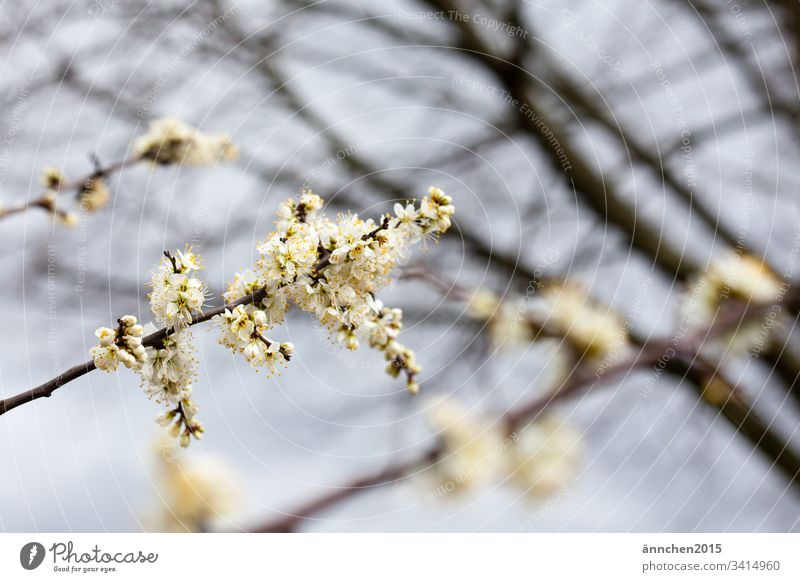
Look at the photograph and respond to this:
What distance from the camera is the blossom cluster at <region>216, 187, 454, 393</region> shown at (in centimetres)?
119

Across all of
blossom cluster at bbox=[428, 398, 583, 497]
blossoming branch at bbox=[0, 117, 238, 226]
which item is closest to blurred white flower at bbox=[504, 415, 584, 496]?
blossom cluster at bbox=[428, 398, 583, 497]

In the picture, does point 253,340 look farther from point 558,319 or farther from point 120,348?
point 558,319

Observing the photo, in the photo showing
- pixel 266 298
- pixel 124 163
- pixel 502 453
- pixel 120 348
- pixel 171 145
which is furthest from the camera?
pixel 502 453

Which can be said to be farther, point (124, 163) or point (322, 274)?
point (124, 163)

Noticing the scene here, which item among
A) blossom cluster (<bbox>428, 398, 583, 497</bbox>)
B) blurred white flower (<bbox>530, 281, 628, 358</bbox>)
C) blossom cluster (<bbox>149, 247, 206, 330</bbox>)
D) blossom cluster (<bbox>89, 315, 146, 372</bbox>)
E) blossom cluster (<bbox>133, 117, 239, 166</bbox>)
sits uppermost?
blurred white flower (<bbox>530, 281, 628, 358</bbox>)

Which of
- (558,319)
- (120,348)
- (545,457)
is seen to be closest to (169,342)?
(120,348)

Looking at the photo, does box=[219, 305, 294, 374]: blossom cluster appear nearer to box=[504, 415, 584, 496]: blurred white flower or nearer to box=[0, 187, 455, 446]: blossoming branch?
box=[0, 187, 455, 446]: blossoming branch

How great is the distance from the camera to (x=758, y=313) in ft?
11.6

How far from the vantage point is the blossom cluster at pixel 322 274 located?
3.90 ft

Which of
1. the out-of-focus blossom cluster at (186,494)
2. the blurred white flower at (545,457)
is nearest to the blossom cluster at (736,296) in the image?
the blurred white flower at (545,457)

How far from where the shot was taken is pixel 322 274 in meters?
1.22

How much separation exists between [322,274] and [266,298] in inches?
4.9

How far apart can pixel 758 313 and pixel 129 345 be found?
3533 millimetres
